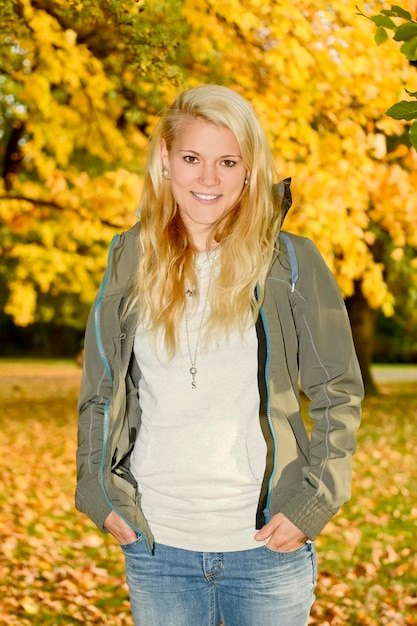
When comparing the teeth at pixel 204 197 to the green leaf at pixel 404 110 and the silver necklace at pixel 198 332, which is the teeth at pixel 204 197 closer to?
the silver necklace at pixel 198 332

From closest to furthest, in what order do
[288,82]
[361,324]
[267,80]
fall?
Answer: [288,82], [267,80], [361,324]

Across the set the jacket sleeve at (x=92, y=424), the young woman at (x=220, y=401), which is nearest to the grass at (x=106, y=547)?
the jacket sleeve at (x=92, y=424)

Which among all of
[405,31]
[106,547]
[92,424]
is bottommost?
[106,547]

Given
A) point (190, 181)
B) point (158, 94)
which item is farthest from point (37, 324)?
point (190, 181)

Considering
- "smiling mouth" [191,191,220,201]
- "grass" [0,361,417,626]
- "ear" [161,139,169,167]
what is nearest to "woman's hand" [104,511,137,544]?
"smiling mouth" [191,191,220,201]

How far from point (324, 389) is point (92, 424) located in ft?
2.40

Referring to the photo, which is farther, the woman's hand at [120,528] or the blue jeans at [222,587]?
the woman's hand at [120,528]

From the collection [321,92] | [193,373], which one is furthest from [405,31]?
[321,92]

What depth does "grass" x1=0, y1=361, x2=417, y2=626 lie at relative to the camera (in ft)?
17.8

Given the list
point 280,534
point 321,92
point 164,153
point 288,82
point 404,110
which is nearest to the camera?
point 280,534

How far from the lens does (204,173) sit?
259cm

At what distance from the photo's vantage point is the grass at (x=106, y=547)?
17.8 ft

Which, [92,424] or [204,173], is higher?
[204,173]

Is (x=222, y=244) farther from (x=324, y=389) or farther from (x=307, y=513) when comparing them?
(x=307, y=513)
